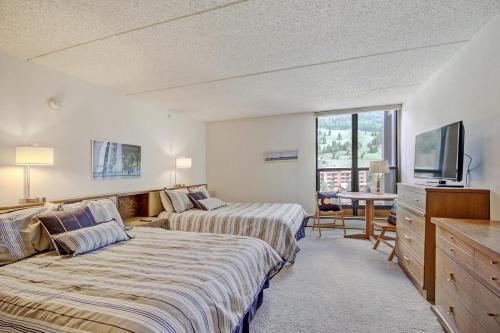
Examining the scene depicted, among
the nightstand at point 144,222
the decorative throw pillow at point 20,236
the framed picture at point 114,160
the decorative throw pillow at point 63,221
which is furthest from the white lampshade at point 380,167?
the decorative throw pillow at point 20,236

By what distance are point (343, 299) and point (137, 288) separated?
6.19 feet

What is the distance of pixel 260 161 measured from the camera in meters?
5.61

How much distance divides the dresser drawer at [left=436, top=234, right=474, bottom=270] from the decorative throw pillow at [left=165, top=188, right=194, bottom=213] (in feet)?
10.5

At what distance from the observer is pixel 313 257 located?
345 cm

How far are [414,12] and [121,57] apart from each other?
2.68 m

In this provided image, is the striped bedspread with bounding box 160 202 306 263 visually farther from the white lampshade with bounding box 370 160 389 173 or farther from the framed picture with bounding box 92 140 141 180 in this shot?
the white lampshade with bounding box 370 160 389 173

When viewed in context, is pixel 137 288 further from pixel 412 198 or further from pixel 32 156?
pixel 412 198

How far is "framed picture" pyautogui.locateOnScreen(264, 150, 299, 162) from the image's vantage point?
17.6 ft

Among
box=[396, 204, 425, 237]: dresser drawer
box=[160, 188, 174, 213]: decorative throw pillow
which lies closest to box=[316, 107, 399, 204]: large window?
box=[396, 204, 425, 237]: dresser drawer

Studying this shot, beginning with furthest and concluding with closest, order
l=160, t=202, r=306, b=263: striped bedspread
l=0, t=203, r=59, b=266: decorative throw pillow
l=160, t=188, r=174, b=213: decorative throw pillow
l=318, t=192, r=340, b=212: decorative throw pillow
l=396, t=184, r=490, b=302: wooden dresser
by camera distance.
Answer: l=318, t=192, r=340, b=212: decorative throw pillow → l=160, t=188, r=174, b=213: decorative throw pillow → l=160, t=202, r=306, b=263: striped bedspread → l=396, t=184, r=490, b=302: wooden dresser → l=0, t=203, r=59, b=266: decorative throw pillow

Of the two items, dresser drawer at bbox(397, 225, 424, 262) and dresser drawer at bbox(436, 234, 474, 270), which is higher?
dresser drawer at bbox(436, 234, 474, 270)

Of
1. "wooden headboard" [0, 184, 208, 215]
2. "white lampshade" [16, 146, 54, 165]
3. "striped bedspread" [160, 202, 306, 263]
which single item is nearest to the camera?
"white lampshade" [16, 146, 54, 165]

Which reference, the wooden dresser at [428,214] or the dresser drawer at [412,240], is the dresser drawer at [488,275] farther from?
the dresser drawer at [412,240]

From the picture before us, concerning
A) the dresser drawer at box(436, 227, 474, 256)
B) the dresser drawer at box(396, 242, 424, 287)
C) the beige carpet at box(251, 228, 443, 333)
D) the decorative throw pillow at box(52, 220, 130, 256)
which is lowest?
the beige carpet at box(251, 228, 443, 333)
